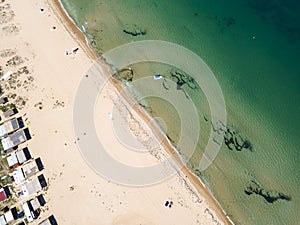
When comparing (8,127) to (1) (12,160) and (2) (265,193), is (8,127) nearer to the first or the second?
(1) (12,160)

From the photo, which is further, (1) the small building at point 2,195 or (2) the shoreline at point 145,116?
(2) the shoreline at point 145,116

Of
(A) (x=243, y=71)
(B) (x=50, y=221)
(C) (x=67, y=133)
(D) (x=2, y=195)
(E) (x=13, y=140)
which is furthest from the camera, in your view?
(A) (x=243, y=71)

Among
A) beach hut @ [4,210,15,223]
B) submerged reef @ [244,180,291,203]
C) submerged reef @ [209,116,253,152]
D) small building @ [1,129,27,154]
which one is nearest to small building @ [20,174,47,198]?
beach hut @ [4,210,15,223]

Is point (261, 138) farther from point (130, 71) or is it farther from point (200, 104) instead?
point (130, 71)

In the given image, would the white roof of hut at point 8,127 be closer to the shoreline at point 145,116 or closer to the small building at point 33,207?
the small building at point 33,207

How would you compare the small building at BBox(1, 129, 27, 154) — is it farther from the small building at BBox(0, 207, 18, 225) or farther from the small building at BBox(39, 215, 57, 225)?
the small building at BBox(39, 215, 57, 225)

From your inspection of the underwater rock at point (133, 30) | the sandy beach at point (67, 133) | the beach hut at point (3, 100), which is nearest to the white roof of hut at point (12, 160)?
the sandy beach at point (67, 133)

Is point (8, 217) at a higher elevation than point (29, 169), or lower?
lower

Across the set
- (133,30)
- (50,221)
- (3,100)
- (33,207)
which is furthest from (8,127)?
(133,30)
